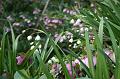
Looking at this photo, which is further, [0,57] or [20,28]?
[20,28]

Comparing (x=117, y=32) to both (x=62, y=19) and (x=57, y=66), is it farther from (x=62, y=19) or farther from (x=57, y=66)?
(x=62, y=19)

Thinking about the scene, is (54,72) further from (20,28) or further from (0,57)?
(20,28)

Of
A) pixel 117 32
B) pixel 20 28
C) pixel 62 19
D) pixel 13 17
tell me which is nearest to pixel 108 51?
pixel 117 32

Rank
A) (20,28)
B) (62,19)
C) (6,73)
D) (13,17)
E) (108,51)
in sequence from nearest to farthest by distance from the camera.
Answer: (6,73), (108,51), (62,19), (20,28), (13,17)

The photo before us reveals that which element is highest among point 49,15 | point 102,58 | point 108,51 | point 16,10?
point 102,58

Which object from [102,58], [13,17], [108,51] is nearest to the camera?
[102,58]

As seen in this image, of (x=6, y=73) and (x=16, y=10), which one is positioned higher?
(x=6, y=73)

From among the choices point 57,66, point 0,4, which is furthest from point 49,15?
point 57,66
